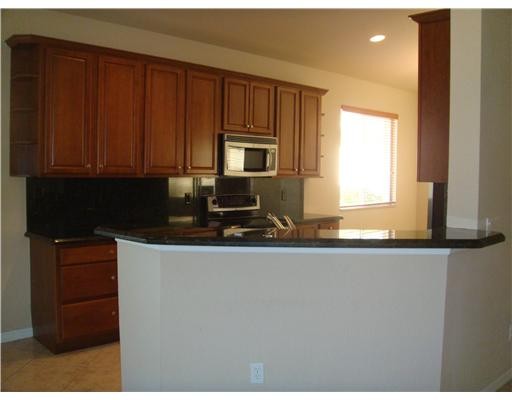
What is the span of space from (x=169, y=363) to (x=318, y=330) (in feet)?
2.23

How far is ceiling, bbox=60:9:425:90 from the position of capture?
364cm

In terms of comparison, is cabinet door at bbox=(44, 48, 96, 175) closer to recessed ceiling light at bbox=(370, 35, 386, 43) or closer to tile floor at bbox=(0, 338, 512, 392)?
tile floor at bbox=(0, 338, 512, 392)

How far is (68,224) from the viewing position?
147 inches

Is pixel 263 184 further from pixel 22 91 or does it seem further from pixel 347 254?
pixel 347 254

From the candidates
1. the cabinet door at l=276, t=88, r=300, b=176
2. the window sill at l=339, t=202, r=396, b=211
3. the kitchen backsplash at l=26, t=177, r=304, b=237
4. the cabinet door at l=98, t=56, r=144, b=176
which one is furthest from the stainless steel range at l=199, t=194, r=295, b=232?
the window sill at l=339, t=202, r=396, b=211

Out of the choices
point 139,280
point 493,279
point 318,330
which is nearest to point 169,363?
point 139,280

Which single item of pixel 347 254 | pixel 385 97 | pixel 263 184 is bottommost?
pixel 347 254

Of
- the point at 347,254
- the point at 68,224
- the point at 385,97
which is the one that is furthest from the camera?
the point at 385,97

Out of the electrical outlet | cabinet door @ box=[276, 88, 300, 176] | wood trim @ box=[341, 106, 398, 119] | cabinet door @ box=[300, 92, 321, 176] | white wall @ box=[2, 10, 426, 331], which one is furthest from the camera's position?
wood trim @ box=[341, 106, 398, 119]

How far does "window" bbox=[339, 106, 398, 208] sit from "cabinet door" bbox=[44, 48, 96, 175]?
332 centimetres

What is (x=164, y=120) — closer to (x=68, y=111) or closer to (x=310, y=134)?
(x=68, y=111)

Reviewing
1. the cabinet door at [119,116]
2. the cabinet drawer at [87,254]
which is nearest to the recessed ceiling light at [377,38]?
the cabinet door at [119,116]

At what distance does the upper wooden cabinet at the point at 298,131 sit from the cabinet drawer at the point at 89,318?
215cm

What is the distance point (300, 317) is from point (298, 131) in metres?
3.10
